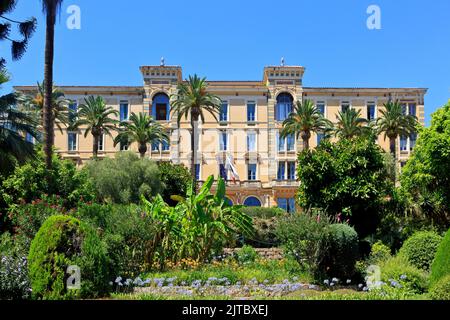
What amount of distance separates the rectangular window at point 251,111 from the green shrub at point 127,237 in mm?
40302

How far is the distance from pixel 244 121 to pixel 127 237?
136ft

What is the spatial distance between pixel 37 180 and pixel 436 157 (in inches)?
768

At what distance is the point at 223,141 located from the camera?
186 ft

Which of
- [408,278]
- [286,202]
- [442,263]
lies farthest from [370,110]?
[442,263]

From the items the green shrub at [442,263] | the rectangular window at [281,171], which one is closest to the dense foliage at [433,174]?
the green shrub at [442,263]

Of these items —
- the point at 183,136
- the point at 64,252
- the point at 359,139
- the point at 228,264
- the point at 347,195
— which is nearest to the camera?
the point at 64,252

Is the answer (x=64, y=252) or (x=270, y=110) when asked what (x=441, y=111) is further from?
(x=270, y=110)

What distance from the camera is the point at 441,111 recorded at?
28812mm

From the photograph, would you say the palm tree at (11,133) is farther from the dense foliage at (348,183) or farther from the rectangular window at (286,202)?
the rectangular window at (286,202)

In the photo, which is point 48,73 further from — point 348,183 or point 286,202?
point 286,202

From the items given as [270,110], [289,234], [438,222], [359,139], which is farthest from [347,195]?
[270,110]

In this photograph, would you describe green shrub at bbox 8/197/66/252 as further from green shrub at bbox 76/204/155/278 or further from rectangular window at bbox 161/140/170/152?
rectangular window at bbox 161/140/170/152

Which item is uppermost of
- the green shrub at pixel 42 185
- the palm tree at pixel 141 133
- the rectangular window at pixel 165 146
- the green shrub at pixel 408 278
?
the palm tree at pixel 141 133

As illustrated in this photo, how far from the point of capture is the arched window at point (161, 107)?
2242 inches
